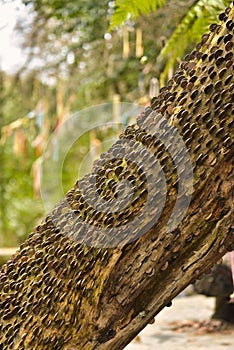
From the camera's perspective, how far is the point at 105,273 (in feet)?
4.24

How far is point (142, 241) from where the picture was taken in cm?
128

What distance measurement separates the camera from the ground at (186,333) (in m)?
3.56

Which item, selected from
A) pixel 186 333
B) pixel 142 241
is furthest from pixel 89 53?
pixel 142 241

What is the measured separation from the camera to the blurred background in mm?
2994

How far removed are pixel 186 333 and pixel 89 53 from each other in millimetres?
2482

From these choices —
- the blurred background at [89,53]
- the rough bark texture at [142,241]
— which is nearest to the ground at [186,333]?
the blurred background at [89,53]

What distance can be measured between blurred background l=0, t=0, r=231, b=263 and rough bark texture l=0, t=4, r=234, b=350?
1025 millimetres

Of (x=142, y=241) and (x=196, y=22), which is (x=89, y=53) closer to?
(x=196, y=22)

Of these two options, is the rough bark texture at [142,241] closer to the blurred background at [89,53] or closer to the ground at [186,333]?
the blurred background at [89,53]

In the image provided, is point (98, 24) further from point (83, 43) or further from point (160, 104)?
point (160, 104)

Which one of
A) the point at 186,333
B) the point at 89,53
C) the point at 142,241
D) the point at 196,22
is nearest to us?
the point at 142,241

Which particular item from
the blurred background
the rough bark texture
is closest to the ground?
the blurred background

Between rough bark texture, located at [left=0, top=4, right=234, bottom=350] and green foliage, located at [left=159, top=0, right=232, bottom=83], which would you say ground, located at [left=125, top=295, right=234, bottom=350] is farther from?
rough bark texture, located at [left=0, top=4, right=234, bottom=350]

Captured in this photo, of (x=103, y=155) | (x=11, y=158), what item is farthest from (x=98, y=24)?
(x=11, y=158)
